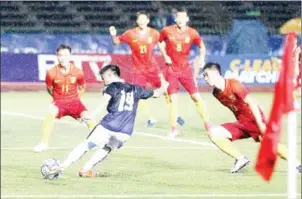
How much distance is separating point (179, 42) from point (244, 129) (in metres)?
5.16

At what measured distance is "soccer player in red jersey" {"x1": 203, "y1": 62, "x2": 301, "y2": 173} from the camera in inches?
387

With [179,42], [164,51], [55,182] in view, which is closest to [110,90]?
[55,182]

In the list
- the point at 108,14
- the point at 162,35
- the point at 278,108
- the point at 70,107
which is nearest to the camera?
the point at 278,108

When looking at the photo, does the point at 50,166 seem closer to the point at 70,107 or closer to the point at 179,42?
the point at 70,107

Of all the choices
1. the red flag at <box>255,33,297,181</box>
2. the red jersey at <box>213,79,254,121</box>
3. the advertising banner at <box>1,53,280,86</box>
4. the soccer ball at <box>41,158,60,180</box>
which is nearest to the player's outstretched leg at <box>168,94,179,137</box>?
the red jersey at <box>213,79,254,121</box>

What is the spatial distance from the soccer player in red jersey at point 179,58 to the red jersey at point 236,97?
4.02 metres

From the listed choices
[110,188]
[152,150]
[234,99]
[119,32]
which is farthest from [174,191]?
[119,32]

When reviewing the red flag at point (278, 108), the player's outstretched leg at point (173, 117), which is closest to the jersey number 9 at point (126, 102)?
the player's outstretched leg at point (173, 117)

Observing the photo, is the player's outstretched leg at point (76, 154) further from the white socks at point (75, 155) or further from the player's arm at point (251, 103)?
the player's arm at point (251, 103)

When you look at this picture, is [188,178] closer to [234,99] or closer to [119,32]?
[234,99]

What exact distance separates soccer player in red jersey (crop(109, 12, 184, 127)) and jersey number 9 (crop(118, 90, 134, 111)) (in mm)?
5620

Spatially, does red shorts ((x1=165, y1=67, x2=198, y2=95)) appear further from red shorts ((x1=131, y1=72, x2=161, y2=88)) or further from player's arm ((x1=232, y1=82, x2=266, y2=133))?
player's arm ((x1=232, y1=82, x2=266, y2=133))

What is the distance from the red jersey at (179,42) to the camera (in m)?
15.2

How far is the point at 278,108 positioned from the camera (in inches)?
204
